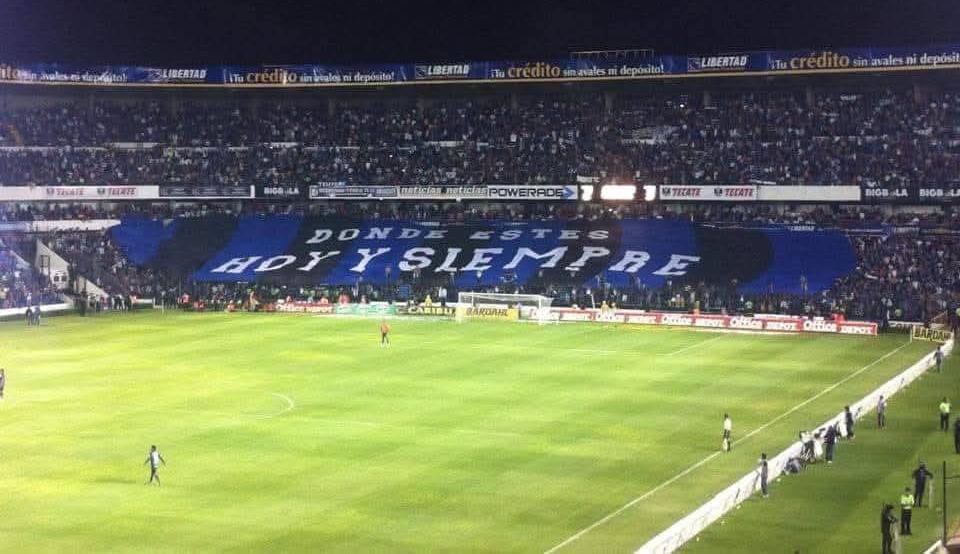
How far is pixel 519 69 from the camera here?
91.4 meters

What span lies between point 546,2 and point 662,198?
1024 inches

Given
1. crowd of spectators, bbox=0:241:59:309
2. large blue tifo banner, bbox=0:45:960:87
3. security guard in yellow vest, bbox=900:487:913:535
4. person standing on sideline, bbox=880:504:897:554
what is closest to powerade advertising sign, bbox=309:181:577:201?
large blue tifo banner, bbox=0:45:960:87

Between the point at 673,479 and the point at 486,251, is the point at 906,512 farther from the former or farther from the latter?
the point at 486,251

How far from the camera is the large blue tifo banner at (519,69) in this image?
82812 mm

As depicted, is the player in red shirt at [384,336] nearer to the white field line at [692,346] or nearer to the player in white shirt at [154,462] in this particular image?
the white field line at [692,346]

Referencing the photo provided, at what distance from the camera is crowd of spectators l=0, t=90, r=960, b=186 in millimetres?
84812

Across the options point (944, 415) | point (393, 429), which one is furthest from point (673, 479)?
point (944, 415)

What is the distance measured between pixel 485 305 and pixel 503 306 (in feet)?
3.63

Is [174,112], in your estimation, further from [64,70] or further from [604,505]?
[604,505]

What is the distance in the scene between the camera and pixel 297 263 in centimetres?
8669

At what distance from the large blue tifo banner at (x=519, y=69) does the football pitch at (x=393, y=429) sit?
78.7ft

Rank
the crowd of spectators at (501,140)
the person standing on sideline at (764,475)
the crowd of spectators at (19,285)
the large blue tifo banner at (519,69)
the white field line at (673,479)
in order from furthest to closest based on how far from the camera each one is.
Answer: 1. the crowd of spectators at (501,140)
2. the large blue tifo banner at (519,69)
3. the crowd of spectators at (19,285)
4. the person standing on sideline at (764,475)
5. the white field line at (673,479)

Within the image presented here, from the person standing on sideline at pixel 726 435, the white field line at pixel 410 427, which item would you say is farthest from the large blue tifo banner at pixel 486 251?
the person standing on sideline at pixel 726 435

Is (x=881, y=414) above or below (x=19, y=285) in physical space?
below
